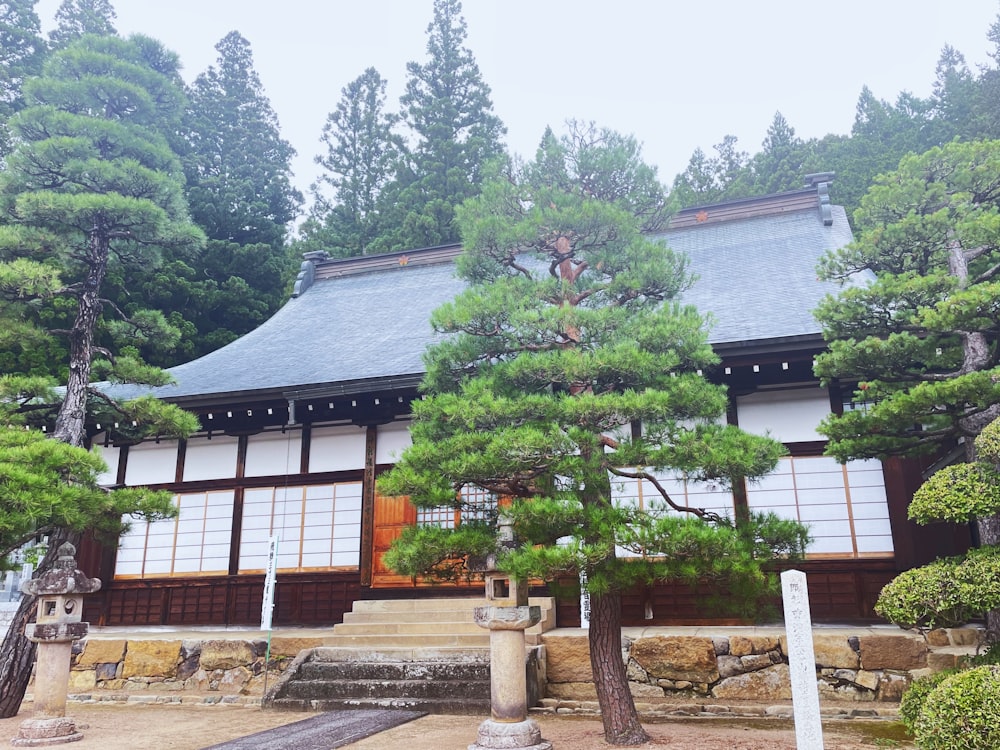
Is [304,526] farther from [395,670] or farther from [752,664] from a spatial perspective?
[752,664]

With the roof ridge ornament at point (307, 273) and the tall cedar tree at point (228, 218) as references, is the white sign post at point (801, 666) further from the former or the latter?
the tall cedar tree at point (228, 218)

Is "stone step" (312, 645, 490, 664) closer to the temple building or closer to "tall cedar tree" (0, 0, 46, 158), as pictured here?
the temple building

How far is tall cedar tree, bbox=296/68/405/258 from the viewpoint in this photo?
86.5 ft

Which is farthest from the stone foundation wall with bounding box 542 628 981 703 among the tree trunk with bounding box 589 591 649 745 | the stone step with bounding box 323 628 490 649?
the tree trunk with bounding box 589 591 649 745

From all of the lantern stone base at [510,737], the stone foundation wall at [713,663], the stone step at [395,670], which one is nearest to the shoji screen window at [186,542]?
the stone foundation wall at [713,663]

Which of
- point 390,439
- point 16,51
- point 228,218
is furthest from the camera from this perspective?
point 228,218

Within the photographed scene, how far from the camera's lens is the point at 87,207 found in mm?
8203

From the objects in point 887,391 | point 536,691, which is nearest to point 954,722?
point 887,391

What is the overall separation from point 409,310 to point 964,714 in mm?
10951

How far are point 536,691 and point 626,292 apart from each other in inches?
162

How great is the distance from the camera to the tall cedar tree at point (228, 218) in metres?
19.6

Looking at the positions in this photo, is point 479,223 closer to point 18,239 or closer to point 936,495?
point 936,495

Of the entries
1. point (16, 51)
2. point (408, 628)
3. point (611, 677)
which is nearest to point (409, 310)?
point (408, 628)

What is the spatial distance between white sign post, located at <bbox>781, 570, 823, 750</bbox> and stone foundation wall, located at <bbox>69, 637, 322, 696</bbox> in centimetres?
623
